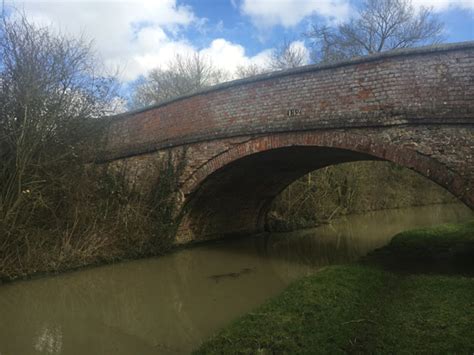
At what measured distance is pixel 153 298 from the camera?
261 inches

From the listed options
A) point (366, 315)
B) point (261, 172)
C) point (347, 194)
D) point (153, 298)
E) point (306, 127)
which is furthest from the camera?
point (347, 194)

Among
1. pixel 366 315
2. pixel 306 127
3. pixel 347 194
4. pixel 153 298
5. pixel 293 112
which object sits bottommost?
pixel 153 298

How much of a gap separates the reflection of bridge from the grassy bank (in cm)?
156

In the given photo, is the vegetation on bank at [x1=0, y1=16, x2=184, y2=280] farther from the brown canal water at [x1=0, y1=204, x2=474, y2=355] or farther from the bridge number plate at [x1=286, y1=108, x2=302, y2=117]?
the bridge number plate at [x1=286, y1=108, x2=302, y2=117]

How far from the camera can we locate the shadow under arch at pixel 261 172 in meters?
6.55

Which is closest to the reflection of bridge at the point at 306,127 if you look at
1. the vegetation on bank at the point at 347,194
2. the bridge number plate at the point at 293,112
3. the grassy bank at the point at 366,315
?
the bridge number plate at the point at 293,112

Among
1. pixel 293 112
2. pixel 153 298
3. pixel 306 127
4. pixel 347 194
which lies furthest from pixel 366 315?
pixel 347 194

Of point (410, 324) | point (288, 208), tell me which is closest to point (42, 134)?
point (410, 324)

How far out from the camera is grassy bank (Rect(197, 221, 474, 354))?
376 centimetres

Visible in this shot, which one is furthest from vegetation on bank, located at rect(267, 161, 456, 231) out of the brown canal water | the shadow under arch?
the brown canal water

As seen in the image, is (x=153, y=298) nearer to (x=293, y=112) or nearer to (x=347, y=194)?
(x=293, y=112)

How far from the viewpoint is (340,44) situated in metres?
18.9

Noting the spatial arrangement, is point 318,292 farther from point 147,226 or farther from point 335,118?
point 147,226

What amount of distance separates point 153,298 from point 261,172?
5078 mm
